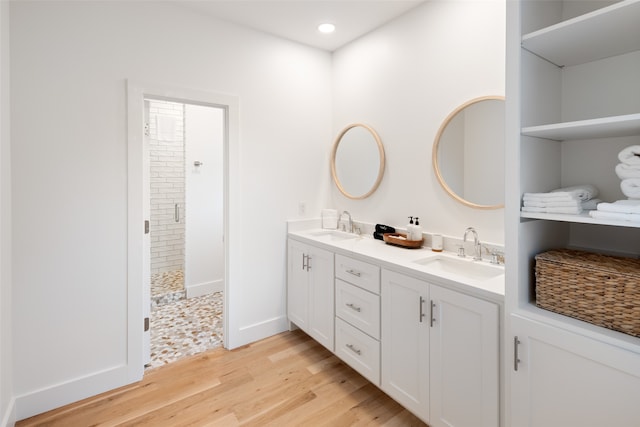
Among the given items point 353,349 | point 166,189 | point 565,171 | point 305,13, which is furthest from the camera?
point 166,189

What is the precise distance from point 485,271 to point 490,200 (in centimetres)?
45

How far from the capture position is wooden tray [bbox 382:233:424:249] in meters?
2.34

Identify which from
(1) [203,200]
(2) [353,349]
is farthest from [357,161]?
(1) [203,200]

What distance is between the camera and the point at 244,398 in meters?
2.13

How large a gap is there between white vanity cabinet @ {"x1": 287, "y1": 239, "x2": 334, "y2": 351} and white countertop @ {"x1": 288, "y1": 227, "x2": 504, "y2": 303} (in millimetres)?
108

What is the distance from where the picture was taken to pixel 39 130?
197 centimetres

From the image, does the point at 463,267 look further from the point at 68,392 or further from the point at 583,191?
the point at 68,392

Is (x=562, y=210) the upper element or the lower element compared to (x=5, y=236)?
upper

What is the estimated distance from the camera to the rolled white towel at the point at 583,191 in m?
1.25

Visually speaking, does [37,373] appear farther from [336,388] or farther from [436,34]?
[436,34]

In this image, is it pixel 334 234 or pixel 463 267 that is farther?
pixel 334 234

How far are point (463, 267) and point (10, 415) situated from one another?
2.78 meters

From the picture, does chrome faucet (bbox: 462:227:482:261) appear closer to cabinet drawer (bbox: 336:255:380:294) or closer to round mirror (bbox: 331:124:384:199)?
cabinet drawer (bbox: 336:255:380:294)

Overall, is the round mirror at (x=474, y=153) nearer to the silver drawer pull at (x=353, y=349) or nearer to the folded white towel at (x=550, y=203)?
the folded white towel at (x=550, y=203)
